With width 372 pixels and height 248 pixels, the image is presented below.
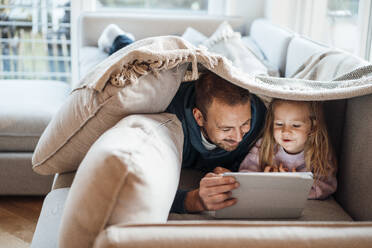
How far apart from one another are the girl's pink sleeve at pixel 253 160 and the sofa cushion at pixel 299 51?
1.87 ft

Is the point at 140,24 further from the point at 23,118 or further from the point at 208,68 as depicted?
the point at 208,68

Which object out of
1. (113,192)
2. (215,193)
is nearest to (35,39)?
(215,193)

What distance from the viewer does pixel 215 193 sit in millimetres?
1188

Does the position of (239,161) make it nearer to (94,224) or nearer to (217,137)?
(217,137)

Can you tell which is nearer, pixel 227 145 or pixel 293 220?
pixel 293 220

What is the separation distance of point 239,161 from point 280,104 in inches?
10.2

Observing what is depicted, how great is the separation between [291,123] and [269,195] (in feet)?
0.98

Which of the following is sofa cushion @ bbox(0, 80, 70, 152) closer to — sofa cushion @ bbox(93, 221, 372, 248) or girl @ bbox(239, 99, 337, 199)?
girl @ bbox(239, 99, 337, 199)

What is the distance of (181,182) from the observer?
1.53 metres

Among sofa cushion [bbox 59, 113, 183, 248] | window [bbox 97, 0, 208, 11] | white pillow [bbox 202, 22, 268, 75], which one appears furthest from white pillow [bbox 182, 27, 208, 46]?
sofa cushion [bbox 59, 113, 183, 248]

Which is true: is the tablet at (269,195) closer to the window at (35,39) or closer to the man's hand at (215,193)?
the man's hand at (215,193)

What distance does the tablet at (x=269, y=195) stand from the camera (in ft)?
3.79

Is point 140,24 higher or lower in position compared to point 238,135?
higher

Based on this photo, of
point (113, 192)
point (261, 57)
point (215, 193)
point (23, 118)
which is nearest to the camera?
point (113, 192)
